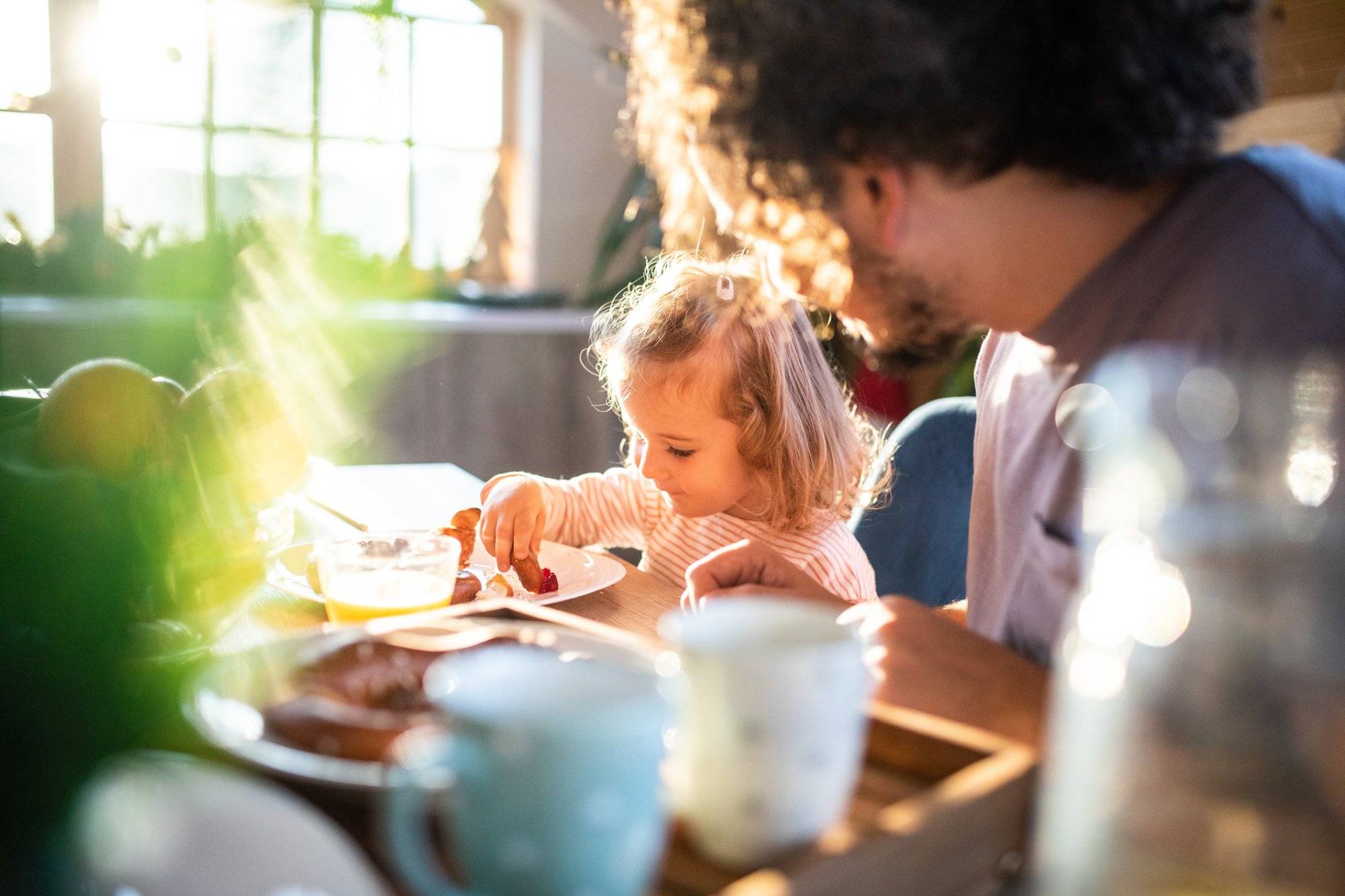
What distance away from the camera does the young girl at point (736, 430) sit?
5.13 feet

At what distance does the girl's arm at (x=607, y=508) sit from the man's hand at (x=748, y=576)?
2.38 feet

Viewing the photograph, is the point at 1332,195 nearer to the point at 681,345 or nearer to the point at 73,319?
the point at 681,345

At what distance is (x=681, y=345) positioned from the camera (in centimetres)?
157

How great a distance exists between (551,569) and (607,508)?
55cm

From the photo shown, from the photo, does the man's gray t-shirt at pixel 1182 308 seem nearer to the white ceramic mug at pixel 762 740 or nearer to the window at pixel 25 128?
the white ceramic mug at pixel 762 740

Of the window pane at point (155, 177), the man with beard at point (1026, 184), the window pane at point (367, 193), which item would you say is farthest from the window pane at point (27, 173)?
the man with beard at point (1026, 184)

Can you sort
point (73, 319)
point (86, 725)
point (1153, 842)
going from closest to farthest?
point (1153, 842), point (86, 725), point (73, 319)

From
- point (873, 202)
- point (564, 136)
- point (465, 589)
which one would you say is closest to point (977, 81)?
point (873, 202)

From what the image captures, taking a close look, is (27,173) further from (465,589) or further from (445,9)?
(465,589)

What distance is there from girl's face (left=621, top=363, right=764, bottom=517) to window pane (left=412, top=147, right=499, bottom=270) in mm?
2648

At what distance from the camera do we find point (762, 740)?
0.44 meters

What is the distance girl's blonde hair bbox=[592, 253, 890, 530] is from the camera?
1575 mm

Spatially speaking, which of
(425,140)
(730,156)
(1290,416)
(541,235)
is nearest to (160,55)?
(425,140)

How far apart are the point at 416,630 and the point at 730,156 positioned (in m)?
0.42
